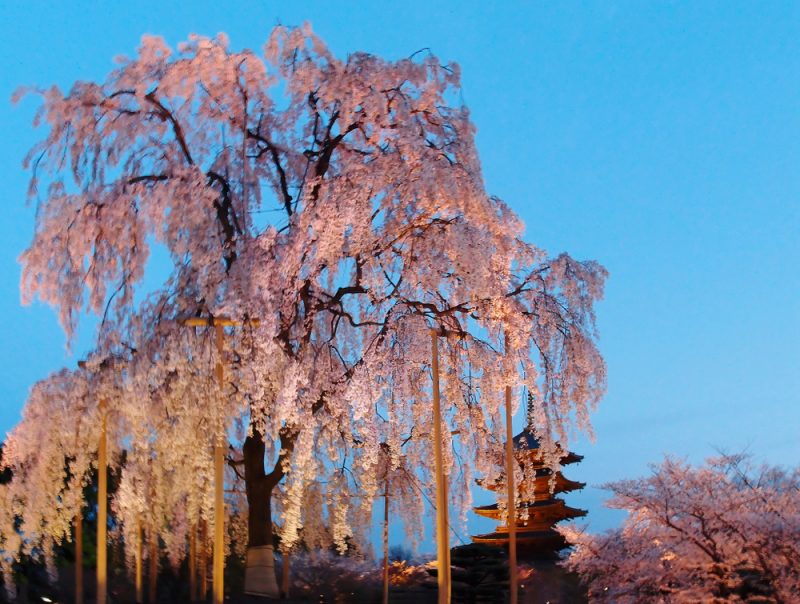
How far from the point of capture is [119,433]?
782 inches

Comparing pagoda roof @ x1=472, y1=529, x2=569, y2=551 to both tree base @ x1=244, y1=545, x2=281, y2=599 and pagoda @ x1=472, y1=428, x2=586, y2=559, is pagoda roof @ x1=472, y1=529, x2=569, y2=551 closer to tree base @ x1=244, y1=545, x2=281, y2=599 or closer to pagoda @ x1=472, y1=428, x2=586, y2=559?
pagoda @ x1=472, y1=428, x2=586, y2=559

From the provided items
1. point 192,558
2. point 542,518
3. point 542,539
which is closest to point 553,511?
point 542,518

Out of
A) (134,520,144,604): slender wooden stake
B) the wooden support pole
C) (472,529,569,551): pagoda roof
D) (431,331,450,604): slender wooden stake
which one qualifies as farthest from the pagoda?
(431,331,450,604): slender wooden stake

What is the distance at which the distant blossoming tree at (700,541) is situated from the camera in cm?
1638

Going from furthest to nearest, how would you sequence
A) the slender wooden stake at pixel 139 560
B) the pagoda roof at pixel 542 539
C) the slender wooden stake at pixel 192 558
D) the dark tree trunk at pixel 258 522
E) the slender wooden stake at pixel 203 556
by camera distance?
the pagoda roof at pixel 542 539 < the slender wooden stake at pixel 192 558 < the slender wooden stake at pixel 203 556 < the slender wooden stake at pixel 139 560 < the dark tree trunk at pixel 258 522

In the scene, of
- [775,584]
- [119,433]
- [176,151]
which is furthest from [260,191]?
[775,584]

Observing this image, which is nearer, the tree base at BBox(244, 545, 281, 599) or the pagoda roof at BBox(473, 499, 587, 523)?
the tree base at BBox(244, 545, 281, 599)

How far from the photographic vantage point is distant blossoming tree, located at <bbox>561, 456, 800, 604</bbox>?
16.4 m

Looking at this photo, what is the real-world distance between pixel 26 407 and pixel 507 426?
1011 centimetres

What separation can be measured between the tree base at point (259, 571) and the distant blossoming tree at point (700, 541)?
6.28m

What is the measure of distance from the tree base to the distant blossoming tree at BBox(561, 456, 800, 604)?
628 cm

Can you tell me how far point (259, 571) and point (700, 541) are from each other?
29.3ft

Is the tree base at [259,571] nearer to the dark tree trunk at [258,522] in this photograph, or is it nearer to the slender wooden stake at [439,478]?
the dark tree trunk at [258,522]

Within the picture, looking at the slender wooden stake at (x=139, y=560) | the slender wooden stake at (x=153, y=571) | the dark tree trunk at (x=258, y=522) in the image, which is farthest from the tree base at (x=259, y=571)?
the slender wooden stake at (x=153, y=571)
